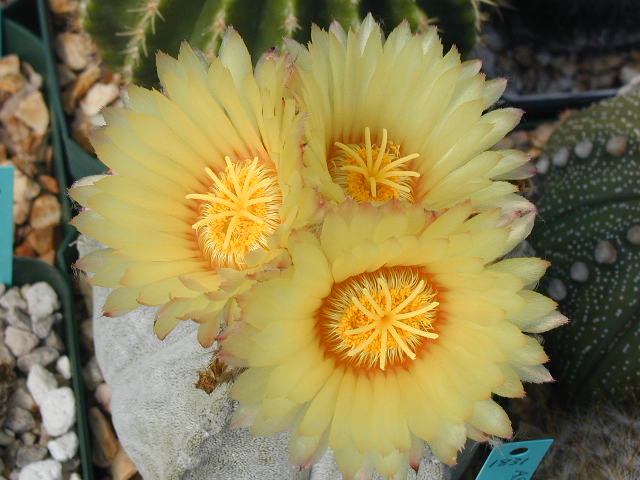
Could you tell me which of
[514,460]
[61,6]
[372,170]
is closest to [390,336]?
[372,170]

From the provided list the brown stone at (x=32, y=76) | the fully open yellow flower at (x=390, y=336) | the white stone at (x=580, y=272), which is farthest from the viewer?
the brown stone at (x=32, y=76)

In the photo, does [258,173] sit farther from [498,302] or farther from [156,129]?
[498,302]

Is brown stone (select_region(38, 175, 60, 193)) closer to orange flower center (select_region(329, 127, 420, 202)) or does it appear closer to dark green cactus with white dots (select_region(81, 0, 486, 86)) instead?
dark green cactus with white dots (select_region(81, 0, 486, 86))

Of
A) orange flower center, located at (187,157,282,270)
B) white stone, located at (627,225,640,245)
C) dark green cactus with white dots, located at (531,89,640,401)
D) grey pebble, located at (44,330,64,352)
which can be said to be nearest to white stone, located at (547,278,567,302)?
dark green cactus with white dots, located at (531,89,640,401)

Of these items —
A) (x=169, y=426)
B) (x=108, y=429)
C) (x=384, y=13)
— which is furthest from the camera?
(x=108, y=429)

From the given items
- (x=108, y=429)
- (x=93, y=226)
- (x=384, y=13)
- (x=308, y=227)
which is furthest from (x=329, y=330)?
(x=108, y=429)

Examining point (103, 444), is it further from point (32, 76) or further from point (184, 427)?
point (32, 76)

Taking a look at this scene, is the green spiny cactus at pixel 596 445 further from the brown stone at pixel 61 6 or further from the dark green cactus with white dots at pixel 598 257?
the brown stone at pixel 61 6

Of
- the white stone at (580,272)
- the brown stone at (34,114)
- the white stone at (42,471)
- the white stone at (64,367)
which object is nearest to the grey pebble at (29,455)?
the white stone at (42,471)
